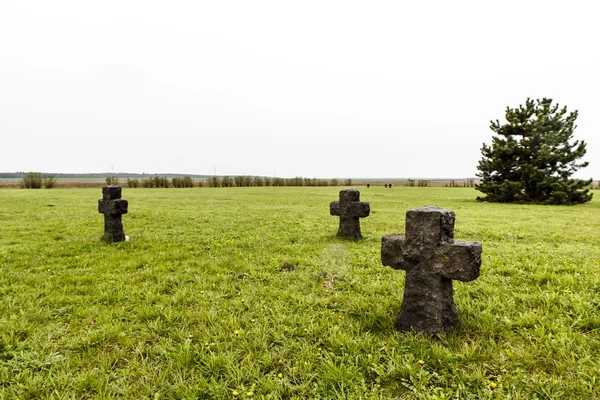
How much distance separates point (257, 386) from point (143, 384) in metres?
0.91

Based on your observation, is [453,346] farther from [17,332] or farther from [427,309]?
[17,332]

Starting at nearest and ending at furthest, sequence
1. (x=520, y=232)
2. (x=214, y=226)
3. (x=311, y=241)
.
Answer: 1. (x=311, y=241)
2. (x=520, y=232)
3. (x=214, y=226)

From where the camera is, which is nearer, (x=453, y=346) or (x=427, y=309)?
(x=453, y=346)

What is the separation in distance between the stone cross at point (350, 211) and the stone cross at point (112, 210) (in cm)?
524

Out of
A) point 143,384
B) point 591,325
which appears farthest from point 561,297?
point 143,384

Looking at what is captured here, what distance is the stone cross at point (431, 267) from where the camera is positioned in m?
2.88

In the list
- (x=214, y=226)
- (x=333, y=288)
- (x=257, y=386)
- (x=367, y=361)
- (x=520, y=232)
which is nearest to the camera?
(x=257, y=386)

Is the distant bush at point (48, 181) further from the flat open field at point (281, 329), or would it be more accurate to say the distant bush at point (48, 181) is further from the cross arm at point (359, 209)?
the cross arm at point (359, 209)

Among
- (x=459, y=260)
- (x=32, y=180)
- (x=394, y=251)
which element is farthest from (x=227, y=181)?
(x=459, y=260)

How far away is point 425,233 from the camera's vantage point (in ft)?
9.91

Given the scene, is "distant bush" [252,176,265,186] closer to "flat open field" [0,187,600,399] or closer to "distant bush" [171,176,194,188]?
"distant bush" [171,176,194,188]

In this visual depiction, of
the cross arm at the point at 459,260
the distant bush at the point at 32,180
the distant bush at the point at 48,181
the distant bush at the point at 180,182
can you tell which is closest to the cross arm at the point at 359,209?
the cross arm at the point at 459,260

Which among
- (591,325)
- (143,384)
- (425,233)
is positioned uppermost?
(425,233)

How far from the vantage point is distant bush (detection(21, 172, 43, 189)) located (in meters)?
34.7
